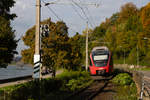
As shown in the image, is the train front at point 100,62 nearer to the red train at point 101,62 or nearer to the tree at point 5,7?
the red train at point 101,62

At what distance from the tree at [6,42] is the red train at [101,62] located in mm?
18189

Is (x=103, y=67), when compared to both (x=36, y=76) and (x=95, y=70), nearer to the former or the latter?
(x=95, y=70)

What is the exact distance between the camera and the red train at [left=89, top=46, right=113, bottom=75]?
104 ft

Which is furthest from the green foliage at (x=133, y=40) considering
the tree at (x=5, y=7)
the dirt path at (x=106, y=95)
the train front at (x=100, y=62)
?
the tree at (x=5, y=7)

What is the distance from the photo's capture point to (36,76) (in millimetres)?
16047

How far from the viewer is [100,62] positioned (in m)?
32.0

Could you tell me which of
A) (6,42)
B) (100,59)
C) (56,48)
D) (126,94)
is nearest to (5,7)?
(6,42)

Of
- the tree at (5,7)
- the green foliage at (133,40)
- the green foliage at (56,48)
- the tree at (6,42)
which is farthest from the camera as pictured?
the green foliage at (133,40)

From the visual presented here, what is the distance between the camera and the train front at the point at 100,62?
31.7 metres

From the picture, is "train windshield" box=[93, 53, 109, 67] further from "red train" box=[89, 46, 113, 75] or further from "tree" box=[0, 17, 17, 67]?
"tree" box=[0, 17, 17, 67]

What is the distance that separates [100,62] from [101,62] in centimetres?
13

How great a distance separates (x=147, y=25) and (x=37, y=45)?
61259 millimetres

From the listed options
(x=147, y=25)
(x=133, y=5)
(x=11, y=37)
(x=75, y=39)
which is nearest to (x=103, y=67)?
(x=75, y=39)

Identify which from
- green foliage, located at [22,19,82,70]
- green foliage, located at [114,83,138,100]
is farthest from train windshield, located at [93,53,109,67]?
green foliage, located at [114,83,138,100]
